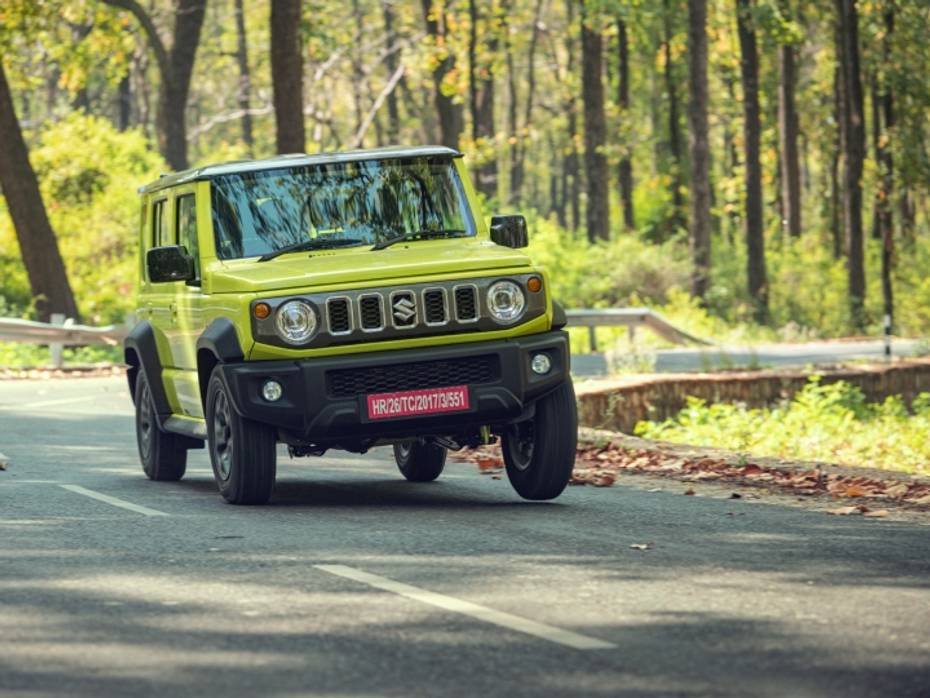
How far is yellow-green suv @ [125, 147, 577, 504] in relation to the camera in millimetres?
11578

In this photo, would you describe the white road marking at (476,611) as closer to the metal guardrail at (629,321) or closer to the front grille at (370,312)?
the front grille at (370,312)

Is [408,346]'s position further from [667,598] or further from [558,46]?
[558,46]

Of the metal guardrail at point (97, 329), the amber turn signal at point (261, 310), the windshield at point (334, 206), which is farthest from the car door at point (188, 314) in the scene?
the metal guardrail at point (97, 329)

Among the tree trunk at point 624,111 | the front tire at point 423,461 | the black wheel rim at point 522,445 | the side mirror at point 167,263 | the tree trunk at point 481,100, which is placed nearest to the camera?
the black wheel rim at point 522,445

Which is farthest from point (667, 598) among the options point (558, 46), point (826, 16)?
point (558, 46)

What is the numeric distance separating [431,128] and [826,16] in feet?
92.8

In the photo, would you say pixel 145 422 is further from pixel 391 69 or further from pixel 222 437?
pixel 391 69

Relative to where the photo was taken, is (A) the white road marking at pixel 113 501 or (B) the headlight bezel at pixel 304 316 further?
(A) the white road marking at pixel 113 501

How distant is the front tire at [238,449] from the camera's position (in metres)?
11.8

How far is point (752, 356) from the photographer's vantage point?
2900 cm

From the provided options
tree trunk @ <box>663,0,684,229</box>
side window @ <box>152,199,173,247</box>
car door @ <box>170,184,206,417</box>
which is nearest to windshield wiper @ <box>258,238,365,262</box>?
car door @ <box>170,184,206,417</box>

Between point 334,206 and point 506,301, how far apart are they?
1598 millimetres

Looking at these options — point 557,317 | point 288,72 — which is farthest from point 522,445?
point 288,72

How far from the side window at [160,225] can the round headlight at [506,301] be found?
2.91m
